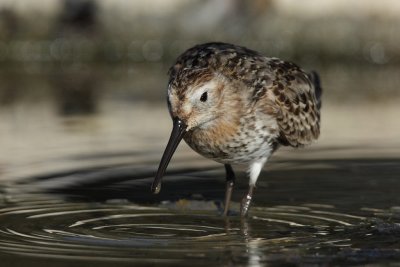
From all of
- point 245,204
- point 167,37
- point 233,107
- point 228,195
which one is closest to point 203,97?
point 233,107

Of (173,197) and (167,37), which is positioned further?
(167,37)

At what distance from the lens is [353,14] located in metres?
18.8

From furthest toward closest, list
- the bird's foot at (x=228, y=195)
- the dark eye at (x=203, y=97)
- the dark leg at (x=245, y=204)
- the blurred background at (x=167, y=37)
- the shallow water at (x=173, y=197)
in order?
1. the blurred background at (x=167, y=37)
2. the bird's foot at (x=228, y=195)
3. the dark leg at (x=245, y=204)
4. the dark eye at (x=203, y=97)
5. the shallow water at (x=173, y=197)

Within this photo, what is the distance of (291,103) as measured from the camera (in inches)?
404

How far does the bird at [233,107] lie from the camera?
9.05m

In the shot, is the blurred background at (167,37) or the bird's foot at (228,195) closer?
the bird's foot at (228,195)

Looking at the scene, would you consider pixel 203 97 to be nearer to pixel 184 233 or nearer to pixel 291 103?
pixel 184 233

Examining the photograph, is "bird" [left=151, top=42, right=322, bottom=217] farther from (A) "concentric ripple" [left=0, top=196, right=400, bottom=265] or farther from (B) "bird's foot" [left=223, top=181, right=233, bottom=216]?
(A) "concentric ripple" [left=0, top=196, right=400, bottom=265]

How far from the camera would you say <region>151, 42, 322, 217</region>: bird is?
905cm

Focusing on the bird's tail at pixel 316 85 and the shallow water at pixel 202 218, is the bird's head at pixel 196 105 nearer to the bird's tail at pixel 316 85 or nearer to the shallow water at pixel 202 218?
the shallow water at pixel 202 218

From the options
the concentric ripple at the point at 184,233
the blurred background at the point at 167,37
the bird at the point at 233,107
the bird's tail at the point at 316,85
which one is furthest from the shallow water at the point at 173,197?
the blurred background at the point at 167,37

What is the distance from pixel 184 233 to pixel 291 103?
1930mm

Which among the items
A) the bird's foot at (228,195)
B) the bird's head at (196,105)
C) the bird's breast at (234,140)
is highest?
the bird's head at (196,105)

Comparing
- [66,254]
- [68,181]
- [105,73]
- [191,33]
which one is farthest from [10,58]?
[66,254]
